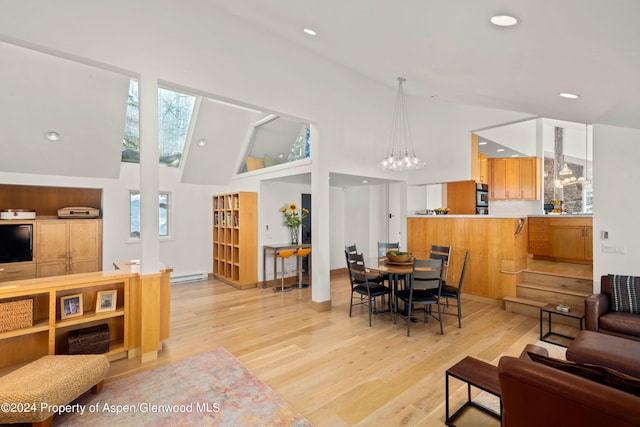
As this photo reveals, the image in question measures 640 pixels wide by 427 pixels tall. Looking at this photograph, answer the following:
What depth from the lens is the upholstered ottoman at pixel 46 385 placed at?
1.96 metres

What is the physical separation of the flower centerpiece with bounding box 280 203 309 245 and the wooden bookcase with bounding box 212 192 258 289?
707 millimetres

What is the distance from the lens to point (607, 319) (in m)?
3.10

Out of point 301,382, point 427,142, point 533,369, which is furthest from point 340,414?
point 427,142

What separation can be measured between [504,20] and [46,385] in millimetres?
3770

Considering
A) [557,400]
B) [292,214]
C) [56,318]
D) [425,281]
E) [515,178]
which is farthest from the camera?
[515,178]

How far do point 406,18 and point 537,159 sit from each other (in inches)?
264

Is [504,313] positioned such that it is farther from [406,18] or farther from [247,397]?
[406,18]

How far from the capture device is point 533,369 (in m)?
1.50

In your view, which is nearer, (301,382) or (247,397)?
(247,397)

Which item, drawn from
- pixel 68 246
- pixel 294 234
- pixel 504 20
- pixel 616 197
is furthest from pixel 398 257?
pixel 68 246

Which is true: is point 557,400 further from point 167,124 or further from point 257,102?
point 167,124

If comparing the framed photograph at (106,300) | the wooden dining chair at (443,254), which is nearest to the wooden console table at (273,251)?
the wooden dining chair at (443,254)

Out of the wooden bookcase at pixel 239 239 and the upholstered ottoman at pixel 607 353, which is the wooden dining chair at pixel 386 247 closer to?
the wooden bookcase at pixel 239 239

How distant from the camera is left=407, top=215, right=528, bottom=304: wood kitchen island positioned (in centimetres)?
488
